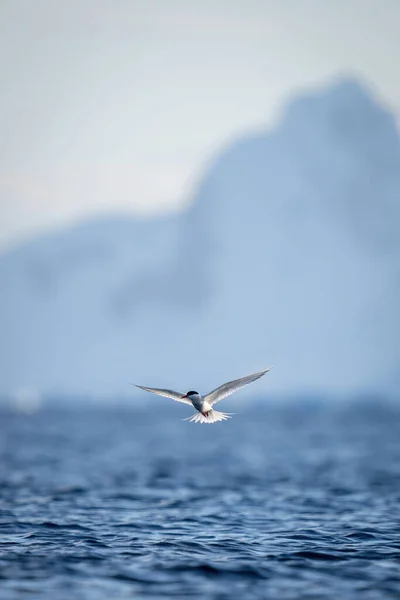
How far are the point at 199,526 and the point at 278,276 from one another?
458ft

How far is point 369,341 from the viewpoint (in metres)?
142

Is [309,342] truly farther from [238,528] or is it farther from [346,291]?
[238,528]

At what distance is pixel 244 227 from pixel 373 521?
14130 cm

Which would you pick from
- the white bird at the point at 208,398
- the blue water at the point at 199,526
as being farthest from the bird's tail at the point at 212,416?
the blue water at the point at 199,526

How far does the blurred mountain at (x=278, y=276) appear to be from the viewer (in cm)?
14500

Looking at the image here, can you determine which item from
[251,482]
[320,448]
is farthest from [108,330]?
[251,482]

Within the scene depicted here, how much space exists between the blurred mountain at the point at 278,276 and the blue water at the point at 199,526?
3875 inches

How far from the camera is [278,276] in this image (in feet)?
524

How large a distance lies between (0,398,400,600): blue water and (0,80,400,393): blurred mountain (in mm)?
98437

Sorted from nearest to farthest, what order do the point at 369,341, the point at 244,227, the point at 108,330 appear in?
1. the point at 369,341
2. the point at 244,227
3. the point at 108,330

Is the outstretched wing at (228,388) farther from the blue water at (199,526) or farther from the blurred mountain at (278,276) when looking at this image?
the blurred mountain at (278,276)

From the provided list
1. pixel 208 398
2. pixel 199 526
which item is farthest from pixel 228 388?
pixel 199 526

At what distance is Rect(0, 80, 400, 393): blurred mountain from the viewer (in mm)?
145000

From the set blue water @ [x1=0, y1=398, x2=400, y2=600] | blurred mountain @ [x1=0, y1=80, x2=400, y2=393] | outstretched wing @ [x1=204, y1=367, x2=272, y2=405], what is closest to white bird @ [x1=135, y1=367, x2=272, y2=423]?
outstretched wing @ [x1=204, y1=367, x2=272, y2=405]
